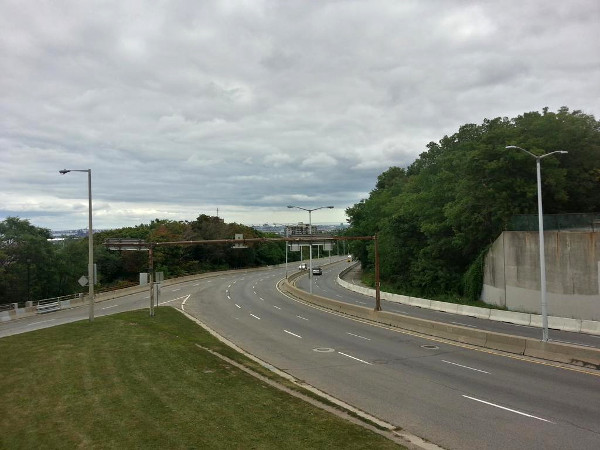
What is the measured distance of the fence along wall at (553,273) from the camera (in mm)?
32031

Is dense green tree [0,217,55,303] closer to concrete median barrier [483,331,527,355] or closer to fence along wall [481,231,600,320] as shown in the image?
concrete median barrier [483,331,527,355]

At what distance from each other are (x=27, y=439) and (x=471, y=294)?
42121 millimetres

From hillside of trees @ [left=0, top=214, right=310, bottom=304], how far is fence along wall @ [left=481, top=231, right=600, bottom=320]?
50.7 metres

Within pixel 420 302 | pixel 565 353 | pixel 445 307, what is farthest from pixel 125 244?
pixel 565 353

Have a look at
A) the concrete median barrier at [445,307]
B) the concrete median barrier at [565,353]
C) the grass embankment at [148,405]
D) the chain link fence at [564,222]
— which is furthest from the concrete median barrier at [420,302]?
the grass embankment at [148,405]

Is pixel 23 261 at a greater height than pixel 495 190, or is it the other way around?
pixel 495 190

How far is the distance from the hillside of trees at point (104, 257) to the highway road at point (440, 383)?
122 feet

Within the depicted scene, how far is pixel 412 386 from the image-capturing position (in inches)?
599

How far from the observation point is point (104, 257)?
7788cm

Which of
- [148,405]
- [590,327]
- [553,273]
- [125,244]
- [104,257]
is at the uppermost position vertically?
[125,244]

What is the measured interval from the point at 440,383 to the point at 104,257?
72.6 meters

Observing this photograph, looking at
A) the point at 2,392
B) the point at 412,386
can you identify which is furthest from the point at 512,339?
the point at 2,392

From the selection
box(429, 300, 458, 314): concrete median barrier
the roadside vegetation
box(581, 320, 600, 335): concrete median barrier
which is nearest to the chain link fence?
box(581, 320, 600, 335): concrete median barrier

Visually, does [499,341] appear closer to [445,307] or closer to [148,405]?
[148,405]
